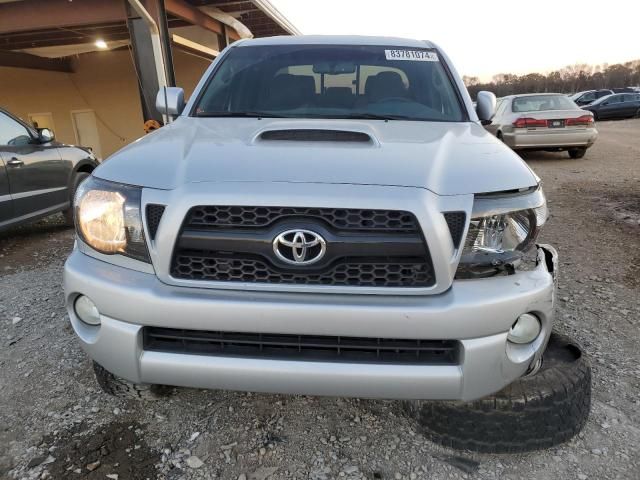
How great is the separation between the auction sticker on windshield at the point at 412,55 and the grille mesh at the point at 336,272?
204 cm

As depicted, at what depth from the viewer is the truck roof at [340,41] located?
3418 mm

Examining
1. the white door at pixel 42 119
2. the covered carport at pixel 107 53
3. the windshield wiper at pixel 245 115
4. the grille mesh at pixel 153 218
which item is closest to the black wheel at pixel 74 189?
the covered carport at pixel 107 53

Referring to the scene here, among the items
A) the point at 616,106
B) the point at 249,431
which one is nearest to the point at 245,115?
the point at 249,431

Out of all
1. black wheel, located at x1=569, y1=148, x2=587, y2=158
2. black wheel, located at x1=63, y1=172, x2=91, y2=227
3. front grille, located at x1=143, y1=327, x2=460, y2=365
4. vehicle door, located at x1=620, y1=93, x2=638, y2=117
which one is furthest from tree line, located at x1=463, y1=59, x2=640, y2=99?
front grille, located at x1=143, y1=327, x2=460, y2=365

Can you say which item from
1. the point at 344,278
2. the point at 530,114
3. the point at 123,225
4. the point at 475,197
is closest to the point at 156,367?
the point at 123,225

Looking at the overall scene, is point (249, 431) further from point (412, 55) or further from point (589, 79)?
point (589, 79)

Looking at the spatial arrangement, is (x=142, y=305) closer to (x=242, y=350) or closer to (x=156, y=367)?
(x=156, y=367)

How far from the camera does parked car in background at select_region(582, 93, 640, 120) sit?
2722 cm

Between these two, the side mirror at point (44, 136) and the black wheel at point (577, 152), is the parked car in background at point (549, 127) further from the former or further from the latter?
the side mirror at point (44, 136)

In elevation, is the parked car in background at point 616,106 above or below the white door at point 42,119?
below

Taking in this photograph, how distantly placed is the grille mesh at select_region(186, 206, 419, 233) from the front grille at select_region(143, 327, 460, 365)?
1.33 feet

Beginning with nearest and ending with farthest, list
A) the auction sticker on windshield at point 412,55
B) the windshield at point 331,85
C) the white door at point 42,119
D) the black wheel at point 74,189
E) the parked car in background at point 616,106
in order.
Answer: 1. the windshield at point 331,85
2. the auction sticker on windshield at point 412,55
3. the black wheel at point 74,189
4. the white door at point 42,119
5. the parked car in background at point 616,106

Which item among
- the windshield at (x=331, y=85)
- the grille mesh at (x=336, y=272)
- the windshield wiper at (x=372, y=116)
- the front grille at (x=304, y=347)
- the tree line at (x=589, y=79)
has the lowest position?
the tree line at (x=589, y=79)

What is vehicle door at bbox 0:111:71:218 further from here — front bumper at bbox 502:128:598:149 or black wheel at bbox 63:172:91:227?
front bumper at bbox 502:128:598:149
